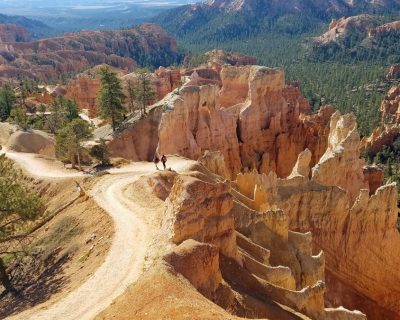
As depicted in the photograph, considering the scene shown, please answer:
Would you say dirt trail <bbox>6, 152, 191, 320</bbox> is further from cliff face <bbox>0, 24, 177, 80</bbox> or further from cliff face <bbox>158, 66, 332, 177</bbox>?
cliff face <bbox>0, 24, 177, 80</bbox>

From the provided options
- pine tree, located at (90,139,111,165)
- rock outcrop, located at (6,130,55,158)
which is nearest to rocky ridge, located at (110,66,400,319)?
pine tree, located at (90,139,111,165)

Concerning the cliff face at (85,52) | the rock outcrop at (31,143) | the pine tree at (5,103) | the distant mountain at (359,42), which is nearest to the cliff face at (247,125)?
the rock outcrop at (31,143)

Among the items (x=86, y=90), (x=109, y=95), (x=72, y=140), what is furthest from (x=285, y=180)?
(x=86, y=90)

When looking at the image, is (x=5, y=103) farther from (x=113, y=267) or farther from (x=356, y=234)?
(x=113, y=267)

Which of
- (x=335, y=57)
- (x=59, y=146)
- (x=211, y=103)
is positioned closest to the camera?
(x=59, y=146)

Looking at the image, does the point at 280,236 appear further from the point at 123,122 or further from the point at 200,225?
the point at 123,122

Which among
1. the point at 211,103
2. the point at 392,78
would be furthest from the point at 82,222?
the point at 392,78
